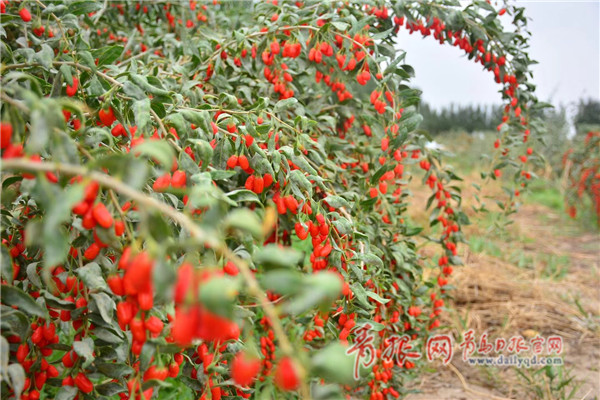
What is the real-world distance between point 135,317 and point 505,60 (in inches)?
64.6

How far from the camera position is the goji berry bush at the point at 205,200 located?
0.49 m

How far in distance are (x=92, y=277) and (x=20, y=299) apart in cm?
9

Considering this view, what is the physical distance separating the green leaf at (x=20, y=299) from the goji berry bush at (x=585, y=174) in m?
4.21

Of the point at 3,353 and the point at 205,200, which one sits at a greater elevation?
the point at 205,200

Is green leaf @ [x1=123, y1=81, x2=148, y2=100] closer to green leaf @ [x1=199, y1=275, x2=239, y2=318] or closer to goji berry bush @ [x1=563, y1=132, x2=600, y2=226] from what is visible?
green leaf @ [x1=199, y1=275, x2=239, y2=318]

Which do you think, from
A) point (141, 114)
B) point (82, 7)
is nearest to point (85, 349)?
point (141, 114)

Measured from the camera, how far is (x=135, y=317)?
68 cm

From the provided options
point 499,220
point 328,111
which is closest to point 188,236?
point 328,111

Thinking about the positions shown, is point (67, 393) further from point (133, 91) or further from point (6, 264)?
point (133, 91)

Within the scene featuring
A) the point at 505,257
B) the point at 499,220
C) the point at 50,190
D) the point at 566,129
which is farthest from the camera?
the point at 566,129

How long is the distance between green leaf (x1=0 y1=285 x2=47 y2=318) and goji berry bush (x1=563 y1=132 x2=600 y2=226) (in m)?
4.21

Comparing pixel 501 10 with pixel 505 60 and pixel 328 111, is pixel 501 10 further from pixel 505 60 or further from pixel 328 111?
pixel 328 111

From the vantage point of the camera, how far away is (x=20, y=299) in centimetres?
71

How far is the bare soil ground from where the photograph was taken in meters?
1.95
